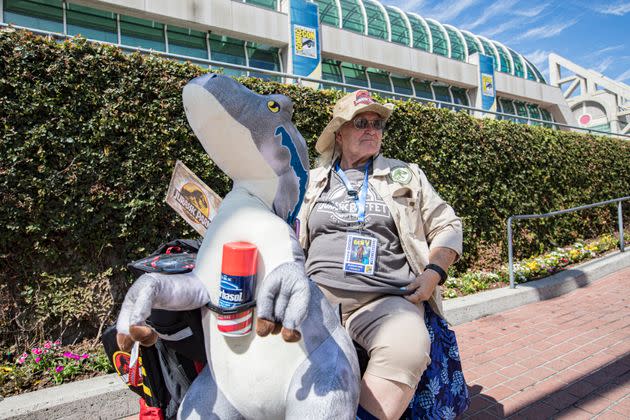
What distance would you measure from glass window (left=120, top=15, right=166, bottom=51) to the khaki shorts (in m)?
11.9

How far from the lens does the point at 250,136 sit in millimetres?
1209

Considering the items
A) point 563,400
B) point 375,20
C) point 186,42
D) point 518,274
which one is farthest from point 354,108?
point 375,20

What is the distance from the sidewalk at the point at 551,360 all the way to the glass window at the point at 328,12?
13772mm

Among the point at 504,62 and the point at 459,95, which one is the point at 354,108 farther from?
the point at 504,62

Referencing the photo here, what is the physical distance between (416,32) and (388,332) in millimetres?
19826

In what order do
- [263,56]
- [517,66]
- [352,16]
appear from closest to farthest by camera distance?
[263,56] → [352,16] → [517,66]

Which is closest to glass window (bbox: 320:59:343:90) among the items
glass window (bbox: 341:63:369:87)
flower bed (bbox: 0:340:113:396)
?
glass window (bbox: 341:63:369:87)

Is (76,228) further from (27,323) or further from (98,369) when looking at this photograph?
(98,369)

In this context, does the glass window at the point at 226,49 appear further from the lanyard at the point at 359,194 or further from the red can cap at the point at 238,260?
the red can cap at the point at 238,260

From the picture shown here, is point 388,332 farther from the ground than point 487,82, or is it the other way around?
point 487,82

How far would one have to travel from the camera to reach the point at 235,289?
1.02 metres

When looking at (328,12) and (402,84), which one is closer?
(328,12)

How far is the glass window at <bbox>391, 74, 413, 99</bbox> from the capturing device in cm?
1739

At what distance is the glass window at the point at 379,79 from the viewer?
16719mm
